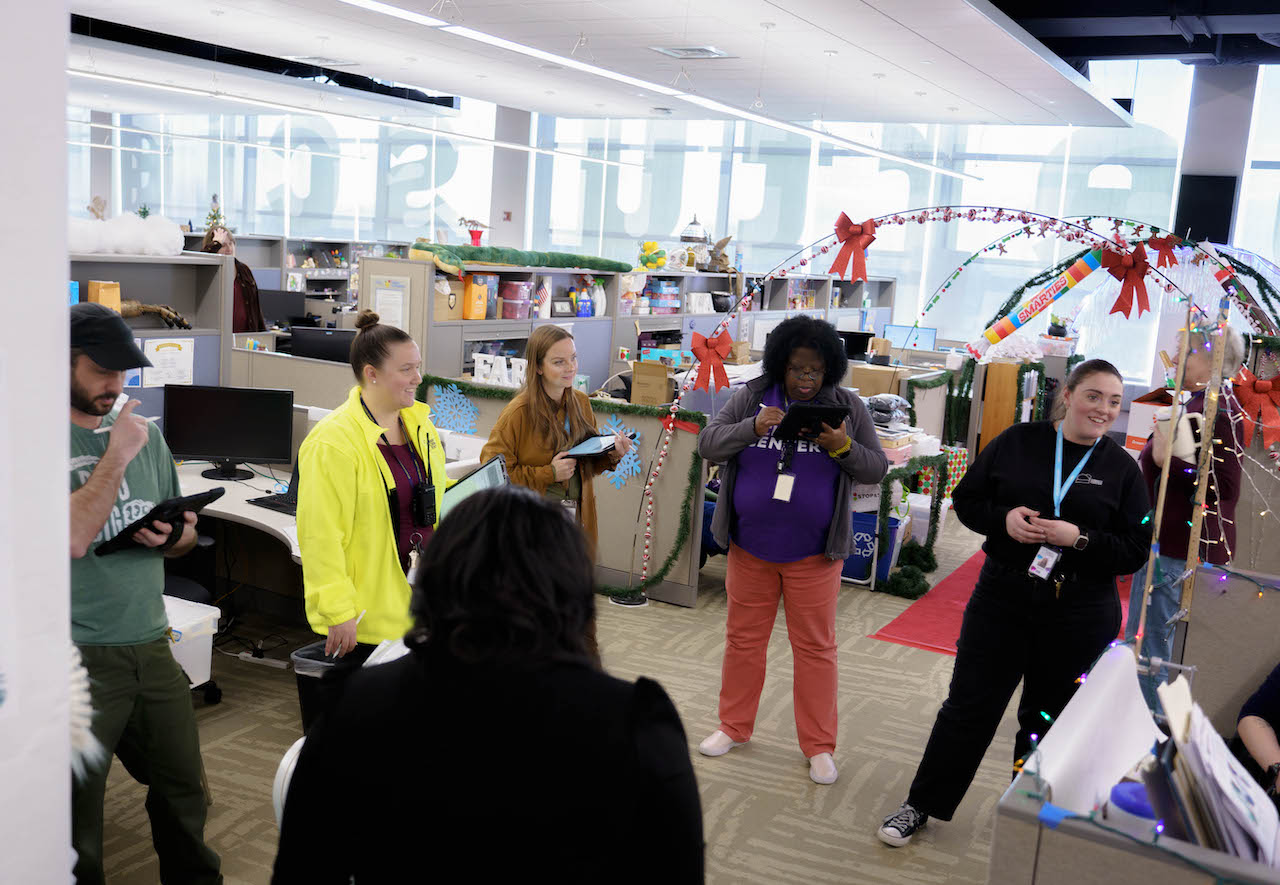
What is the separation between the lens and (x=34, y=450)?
1289mm

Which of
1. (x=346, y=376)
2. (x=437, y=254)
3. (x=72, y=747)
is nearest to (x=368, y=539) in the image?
(x=72, y=747)

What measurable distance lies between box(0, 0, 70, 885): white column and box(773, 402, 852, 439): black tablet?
2.16 meters

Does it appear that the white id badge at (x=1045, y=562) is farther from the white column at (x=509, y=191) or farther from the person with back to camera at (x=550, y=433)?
the white column at (x=509, y=191)

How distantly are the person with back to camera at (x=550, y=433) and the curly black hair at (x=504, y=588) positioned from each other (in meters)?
2.25

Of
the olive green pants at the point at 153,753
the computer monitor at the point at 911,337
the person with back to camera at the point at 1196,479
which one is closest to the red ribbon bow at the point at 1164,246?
the person with back to camera at the point at 1196,479

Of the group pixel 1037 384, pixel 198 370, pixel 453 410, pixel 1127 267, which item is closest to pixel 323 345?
pixel 453 410

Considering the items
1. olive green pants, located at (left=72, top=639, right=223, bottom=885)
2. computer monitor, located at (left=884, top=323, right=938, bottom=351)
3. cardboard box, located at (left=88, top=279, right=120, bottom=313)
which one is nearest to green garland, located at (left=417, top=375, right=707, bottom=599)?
cardboard box, located at (left=88, top=279, right=120, bottom=313)

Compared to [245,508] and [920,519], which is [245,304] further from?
[920,519]

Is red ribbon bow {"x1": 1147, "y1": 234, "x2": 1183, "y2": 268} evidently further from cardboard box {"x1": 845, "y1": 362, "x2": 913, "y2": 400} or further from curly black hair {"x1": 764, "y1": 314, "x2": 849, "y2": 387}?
cardboard box {"x1": 845, "y1": 362, "x2": 913, "y2": 400}

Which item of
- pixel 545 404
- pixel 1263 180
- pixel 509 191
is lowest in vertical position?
pixel 545 404

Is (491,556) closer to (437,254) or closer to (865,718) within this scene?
(865,718)

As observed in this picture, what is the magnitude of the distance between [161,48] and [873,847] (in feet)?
38.4

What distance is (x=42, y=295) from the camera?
50.0 inches

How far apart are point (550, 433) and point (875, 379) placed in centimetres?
445
